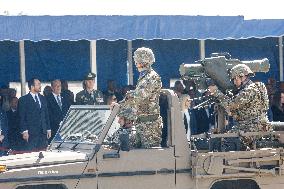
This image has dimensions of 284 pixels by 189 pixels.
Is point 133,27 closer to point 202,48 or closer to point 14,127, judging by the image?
point 202,48

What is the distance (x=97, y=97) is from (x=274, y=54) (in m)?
6.88

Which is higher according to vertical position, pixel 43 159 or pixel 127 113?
pixel 127 113

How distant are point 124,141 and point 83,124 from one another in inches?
33.9

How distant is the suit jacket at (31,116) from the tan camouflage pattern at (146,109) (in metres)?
4.98

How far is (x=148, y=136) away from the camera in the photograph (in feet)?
28.9

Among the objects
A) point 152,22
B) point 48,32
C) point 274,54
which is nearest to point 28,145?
point 48,32

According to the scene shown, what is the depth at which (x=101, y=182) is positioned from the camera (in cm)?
845

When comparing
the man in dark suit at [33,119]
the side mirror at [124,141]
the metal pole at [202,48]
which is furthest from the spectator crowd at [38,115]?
the side mirror at [124,141]

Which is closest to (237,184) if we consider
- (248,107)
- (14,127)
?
(248,107)

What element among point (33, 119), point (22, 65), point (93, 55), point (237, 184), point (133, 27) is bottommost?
point (237, 184)

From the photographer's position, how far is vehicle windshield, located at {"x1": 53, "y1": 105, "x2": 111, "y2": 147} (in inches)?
349

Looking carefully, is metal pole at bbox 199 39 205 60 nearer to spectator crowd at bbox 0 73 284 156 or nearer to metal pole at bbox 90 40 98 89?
→ metal pole at bbox 90 40 98 89

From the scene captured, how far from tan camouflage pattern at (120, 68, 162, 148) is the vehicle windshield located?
1.04ft

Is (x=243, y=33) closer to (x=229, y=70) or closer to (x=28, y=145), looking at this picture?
(x=28, y=145)
